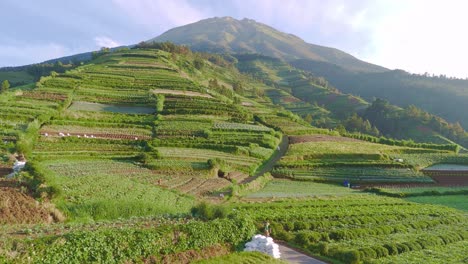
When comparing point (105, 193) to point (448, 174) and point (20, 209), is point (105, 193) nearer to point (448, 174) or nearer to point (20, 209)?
point (20, 209)

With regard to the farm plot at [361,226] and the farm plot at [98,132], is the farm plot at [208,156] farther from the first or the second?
the farm plot at [361,226]

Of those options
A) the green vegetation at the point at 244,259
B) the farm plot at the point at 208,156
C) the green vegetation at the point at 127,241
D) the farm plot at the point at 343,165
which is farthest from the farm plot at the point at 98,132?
the green vegetation at the point at 244,259

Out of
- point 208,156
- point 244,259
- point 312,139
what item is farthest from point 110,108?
point 244,259

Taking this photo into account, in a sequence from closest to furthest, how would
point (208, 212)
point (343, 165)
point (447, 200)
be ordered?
point (208, 212) < point (447, 200) < point (343, 165)

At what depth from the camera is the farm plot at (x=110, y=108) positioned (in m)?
79.3

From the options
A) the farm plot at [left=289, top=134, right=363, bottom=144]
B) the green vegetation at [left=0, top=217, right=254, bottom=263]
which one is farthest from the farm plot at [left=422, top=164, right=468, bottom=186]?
the green vegetation at [left=0, top=217, right=254, bottom=263]

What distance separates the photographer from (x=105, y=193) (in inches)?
1406

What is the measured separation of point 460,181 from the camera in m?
68.6

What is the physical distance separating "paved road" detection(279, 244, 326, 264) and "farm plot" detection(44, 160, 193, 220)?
989 cm

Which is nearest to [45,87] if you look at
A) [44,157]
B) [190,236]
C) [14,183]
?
[44,157]

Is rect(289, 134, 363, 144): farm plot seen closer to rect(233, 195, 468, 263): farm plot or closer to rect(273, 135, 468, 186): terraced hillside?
rect(273, 135, 468, 186): terraced hillside

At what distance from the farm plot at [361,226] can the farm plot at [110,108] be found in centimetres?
4828

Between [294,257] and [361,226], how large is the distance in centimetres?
1166

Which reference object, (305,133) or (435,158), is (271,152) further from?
(435,158)
